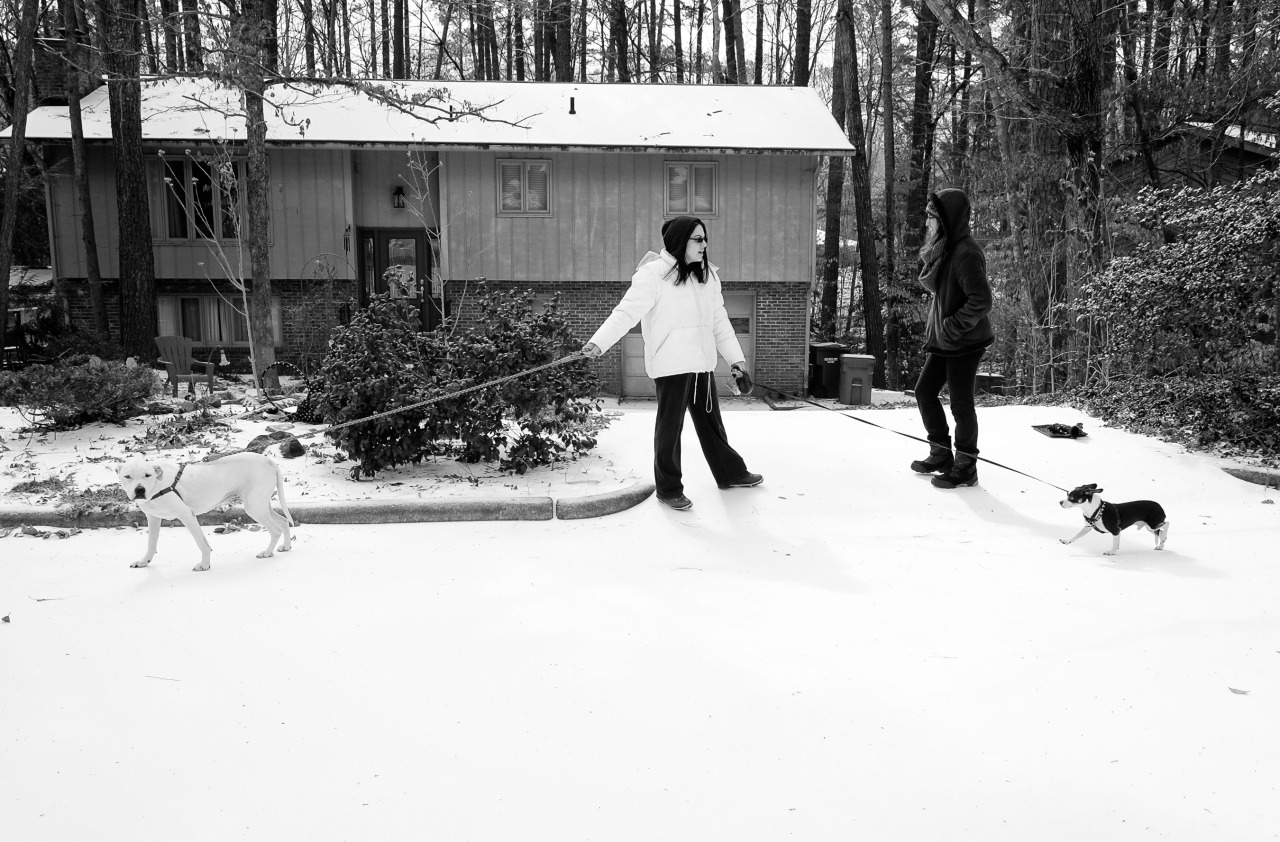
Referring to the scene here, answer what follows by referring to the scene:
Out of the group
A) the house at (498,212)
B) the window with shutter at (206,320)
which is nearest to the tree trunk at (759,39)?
the house at (498,212)

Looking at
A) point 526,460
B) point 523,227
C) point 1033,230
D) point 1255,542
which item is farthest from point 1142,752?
point 523,227

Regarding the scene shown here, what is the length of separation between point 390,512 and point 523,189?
576 inches

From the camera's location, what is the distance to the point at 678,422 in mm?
6984

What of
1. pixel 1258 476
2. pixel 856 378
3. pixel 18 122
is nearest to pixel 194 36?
pixel 18 122

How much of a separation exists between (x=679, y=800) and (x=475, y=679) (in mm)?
1224

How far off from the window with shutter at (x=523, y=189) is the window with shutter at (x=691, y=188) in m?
2.43

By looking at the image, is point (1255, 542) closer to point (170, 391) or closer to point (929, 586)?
point (929, 586)

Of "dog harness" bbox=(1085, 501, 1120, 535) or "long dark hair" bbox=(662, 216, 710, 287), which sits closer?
"dog harness" bbox=(1085, 501, 1120, 535)

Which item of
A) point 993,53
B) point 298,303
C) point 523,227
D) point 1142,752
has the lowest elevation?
point 1142,752

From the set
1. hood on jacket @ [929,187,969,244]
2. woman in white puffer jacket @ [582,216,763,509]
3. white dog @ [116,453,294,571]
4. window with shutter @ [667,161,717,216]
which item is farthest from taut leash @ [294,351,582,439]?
window with shutter @ [667,161,717,216]

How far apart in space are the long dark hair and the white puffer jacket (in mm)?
36

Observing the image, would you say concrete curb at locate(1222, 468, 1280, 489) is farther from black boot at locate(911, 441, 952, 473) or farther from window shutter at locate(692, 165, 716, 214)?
window shutter at locate(692, 165, 716, 214)

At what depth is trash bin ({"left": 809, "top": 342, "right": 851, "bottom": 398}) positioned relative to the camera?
68.5 feet

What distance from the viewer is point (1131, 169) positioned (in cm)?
1977
